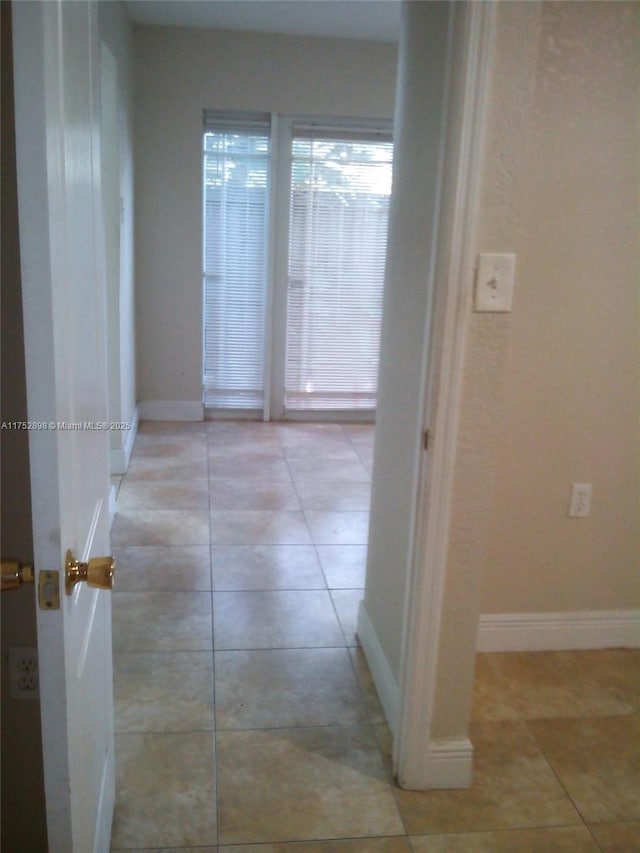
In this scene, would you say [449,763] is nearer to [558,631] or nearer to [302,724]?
[302,724]

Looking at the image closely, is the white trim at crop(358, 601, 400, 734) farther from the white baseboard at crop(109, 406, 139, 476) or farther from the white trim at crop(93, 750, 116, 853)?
the white baseboard at crop(109, 406, 139, 476)

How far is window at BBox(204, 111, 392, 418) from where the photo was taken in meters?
4.98

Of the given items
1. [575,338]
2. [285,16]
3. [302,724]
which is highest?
[285,16]

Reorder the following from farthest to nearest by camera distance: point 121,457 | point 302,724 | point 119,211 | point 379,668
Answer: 1. point 121,457
2. point 119,211
3. point 379,668
4. point 302,724

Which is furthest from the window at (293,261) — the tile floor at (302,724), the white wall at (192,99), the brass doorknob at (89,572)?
the brass doorknob at (89,572)

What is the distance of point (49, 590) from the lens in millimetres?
882

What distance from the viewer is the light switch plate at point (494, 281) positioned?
5.28 ft

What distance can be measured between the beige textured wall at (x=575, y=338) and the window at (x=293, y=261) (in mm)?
3061

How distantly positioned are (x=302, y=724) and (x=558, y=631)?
97cm

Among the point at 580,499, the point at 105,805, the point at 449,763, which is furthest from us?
the point at 580,499

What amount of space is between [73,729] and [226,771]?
1.04m

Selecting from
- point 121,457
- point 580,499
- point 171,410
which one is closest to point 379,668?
point 580,499

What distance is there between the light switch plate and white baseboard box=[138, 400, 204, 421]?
12.7 ft

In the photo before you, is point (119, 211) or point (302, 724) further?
point (119, 211)
